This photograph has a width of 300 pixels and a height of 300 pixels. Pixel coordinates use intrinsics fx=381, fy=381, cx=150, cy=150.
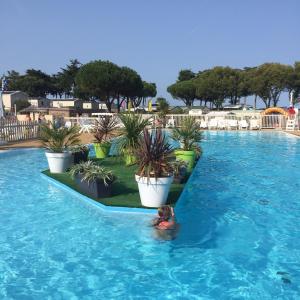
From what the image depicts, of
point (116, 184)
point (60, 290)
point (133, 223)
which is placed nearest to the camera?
point (60, 290)

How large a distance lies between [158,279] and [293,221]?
10.6ft

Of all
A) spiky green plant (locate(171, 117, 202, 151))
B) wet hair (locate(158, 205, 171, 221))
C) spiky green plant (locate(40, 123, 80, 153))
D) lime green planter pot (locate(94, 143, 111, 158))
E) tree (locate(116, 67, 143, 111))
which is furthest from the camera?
A: tree (locate(116, 67, 143, 111))

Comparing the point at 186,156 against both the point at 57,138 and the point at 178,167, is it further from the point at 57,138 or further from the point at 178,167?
the point at 57,138

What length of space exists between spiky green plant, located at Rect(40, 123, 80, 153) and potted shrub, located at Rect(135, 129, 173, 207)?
4134 millimetres

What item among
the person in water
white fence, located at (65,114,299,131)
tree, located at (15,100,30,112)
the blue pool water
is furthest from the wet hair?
tree, located at (15,100,30,112)

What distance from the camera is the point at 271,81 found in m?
55.1

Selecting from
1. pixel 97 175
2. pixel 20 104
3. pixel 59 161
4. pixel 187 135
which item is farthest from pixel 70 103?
pixel 97 175

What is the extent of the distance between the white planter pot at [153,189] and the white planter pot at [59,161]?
13.0 ft

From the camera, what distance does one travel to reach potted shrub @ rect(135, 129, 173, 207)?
253 inches

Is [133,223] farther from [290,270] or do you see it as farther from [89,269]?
[290,270]

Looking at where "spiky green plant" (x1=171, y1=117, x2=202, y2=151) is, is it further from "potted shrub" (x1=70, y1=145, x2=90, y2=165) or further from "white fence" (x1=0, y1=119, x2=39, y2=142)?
"white fence" (x1=0, y1=119, x2=39, y2=142)

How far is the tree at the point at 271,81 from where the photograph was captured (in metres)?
54.0

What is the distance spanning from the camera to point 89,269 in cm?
470

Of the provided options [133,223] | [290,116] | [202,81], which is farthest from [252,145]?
[202,81]
